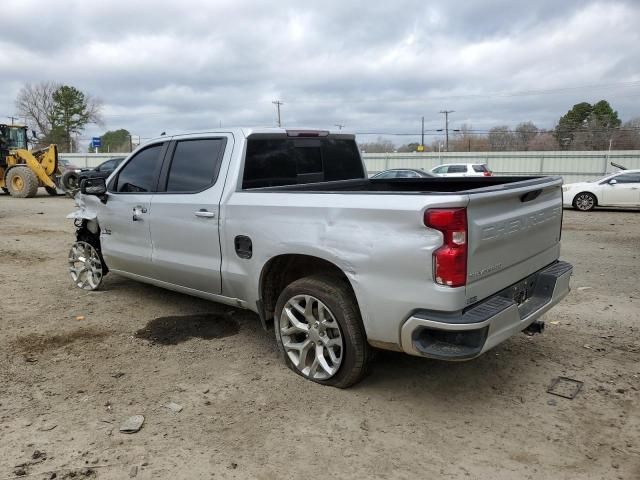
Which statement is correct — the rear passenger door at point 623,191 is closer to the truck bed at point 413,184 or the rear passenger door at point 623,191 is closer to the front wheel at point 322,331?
the truck bed at point 413,184

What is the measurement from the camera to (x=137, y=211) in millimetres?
5176

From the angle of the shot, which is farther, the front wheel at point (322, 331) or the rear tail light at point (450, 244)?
the front wheel at point (322, 331)

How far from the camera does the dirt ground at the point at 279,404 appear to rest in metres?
2.93

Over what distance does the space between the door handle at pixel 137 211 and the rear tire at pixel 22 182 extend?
59.1 ft

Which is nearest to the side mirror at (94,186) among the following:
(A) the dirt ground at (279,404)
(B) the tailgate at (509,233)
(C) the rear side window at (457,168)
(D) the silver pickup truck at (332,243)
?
(D) the silver pickup truck at (332,243)

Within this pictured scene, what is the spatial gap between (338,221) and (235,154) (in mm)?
1337

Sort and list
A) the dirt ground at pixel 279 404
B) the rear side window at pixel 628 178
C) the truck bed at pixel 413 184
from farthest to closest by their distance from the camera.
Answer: the rear side window at pixel 628 178 < the truck bed at pixel 413 184 < the dirt ground at pixel 279 404

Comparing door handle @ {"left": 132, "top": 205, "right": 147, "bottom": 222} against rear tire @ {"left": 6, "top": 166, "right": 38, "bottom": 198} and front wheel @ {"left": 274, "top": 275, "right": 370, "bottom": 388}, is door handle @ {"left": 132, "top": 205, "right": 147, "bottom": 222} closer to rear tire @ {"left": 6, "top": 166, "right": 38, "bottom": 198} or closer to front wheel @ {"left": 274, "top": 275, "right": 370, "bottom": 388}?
front wheel @ {"left": 274, "top": 275, "right": 370, "bottom": 388}

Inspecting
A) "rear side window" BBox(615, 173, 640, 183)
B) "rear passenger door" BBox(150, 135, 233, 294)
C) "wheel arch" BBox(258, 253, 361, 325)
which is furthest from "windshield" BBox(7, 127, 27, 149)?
"rear side window" BBox(615, 173, 640, 183)

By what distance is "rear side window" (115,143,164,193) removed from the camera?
510 cm

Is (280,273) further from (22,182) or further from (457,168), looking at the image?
(22,182)

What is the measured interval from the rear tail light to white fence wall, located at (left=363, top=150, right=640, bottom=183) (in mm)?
25125

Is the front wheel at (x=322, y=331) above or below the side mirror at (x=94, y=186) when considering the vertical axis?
below

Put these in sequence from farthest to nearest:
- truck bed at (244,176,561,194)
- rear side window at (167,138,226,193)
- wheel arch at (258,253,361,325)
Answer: truck bed at (244,176,561,194) < rear side window at (167,138,226,193) < wheel arch at (258,253,361,325)
